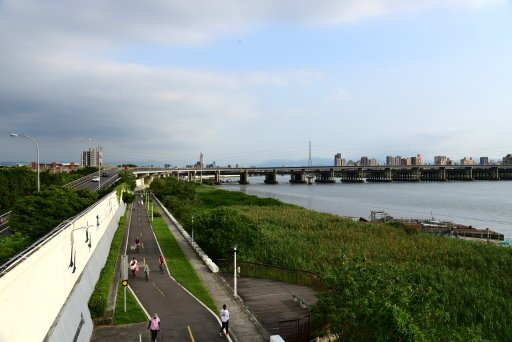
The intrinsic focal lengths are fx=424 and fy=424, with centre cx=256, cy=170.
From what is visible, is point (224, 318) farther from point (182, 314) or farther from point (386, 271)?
point (386, 271)

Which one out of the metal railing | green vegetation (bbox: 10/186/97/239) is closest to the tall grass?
the metal railing

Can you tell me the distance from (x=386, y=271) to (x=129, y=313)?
14242mm

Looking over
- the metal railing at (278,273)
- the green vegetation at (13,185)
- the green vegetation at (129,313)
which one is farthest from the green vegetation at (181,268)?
the green vegetation at (13,185)

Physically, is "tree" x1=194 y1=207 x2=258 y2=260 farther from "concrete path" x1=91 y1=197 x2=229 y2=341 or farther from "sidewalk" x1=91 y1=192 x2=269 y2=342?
"concrete path" x1=91 y1=197 x2=229 y2=341

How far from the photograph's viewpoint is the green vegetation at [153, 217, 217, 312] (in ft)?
90.6

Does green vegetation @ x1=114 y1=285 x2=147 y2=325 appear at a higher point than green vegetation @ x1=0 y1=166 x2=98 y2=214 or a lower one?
lower

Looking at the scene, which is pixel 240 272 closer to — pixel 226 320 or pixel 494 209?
pixel 226 320

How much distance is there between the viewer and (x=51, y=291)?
1748cm

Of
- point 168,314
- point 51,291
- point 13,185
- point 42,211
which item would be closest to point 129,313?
point 168,314

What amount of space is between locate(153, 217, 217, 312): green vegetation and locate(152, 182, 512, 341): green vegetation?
319 cm

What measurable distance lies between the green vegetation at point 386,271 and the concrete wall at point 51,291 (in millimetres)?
10942

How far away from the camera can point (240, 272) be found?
3453 cm

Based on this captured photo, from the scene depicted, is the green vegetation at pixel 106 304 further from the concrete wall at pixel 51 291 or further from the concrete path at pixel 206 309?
the concrete path at pixel 206 309

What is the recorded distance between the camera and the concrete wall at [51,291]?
12.8 metres
